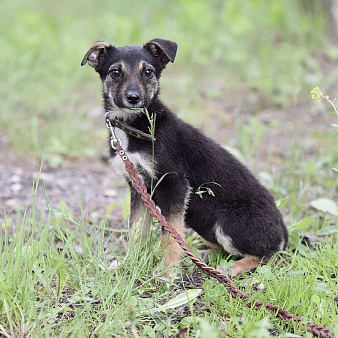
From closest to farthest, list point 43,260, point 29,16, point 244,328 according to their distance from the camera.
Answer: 1. point 244,328
2. point 43,260
3. point 29,16

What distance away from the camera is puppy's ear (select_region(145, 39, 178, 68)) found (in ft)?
13.3

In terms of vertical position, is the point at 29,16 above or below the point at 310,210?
above

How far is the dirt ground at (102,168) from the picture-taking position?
18.1 feet

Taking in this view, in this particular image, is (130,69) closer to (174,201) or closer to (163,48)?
(163,48)

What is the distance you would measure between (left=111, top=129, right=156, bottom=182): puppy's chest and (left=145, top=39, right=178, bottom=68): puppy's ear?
628 millimetres

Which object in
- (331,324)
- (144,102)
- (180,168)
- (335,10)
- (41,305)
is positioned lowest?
(41,305)

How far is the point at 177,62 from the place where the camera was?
9.48 m

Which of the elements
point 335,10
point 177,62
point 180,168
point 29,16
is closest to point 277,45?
point 335,10

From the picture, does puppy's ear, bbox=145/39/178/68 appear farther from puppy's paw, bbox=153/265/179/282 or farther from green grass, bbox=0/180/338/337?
puppy's paw, bbox=153/265/179/282

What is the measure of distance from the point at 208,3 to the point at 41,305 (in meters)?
9.29

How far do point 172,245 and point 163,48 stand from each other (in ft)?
4.44

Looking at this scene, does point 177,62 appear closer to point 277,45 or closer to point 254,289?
point 277,45

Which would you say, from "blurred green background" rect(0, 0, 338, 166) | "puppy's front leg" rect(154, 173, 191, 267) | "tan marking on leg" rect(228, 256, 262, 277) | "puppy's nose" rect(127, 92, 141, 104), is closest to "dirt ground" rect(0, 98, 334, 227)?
"blurred green background" rect(0, 0, 338, 166)

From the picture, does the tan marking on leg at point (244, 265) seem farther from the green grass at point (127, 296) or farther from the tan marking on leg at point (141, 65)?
the tan marking on leg at point (141, 65)
